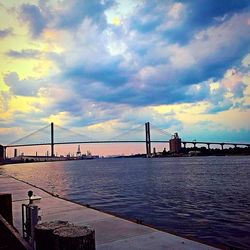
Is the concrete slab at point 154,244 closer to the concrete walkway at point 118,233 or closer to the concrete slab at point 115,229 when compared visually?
the concrete walkway at point 118,233

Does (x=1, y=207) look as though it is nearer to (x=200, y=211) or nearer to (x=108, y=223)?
(x=108, y=223)

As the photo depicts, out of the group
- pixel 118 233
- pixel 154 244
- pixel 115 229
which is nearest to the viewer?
pixel 154 244

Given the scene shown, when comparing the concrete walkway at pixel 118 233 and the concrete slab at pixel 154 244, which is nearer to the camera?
the concrete slab at pixel 154 244

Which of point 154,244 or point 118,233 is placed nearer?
point 154,244

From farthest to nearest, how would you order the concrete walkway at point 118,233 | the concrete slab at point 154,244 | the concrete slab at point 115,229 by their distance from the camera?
1. the concrete slab at point 115,229
2. the concrete walkway at point 118,233
3. the concrete slab at point 154,244

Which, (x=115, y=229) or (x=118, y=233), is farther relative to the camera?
(x=115, y=229)

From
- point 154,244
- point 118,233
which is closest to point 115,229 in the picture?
point 118,233

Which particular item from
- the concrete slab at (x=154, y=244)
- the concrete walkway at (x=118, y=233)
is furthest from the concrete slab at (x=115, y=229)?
the concrete slab at (x=154, y=244)

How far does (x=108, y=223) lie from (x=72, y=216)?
6.49 ft

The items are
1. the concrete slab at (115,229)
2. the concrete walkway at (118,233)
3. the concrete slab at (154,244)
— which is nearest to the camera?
the concrete slab at (154,244)

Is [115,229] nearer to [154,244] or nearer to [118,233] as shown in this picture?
[118,233]

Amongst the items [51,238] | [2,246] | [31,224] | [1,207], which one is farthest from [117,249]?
[51,238]

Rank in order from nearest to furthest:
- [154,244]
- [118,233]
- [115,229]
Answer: [154,244] < [118,233] < [115,229]

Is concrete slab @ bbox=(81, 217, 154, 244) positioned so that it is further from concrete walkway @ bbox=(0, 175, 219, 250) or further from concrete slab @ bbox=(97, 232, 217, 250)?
concrete slab @ bbox=(97, 232, 217, 250)
